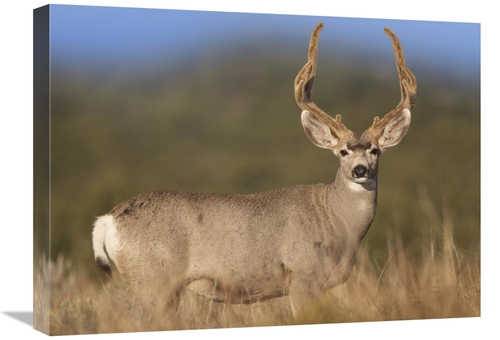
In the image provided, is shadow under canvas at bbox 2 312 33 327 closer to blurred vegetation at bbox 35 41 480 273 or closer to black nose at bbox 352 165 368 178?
blurred vegetation at bbox 35 41 480 273

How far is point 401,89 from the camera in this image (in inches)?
550

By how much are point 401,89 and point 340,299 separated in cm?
244

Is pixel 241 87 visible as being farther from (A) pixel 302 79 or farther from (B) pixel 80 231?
(B) pixel 80 231

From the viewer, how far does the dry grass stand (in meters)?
12.6

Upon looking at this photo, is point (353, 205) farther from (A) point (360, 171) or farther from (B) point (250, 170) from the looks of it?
(B) point (250, 170)

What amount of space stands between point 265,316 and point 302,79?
259 centimetres

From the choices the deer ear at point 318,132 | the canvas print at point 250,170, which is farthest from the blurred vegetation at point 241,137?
the deer ear at point 318,132

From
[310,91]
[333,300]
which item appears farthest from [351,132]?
[333,300]

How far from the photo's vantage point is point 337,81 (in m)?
14.0

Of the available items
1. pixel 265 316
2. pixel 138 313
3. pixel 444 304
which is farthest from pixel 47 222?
pixel 444 304

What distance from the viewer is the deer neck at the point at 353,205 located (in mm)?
13320

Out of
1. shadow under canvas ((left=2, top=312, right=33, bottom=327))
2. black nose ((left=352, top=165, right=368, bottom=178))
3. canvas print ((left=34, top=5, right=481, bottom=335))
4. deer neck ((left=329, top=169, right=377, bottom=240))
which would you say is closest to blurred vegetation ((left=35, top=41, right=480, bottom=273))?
canvas print ((left=34, top=5, right=481, bottom=335))

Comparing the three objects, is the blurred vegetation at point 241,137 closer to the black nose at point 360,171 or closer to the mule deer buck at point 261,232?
the mule deer buck at point 261,232

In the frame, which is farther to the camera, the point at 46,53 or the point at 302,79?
the point at 302,79
